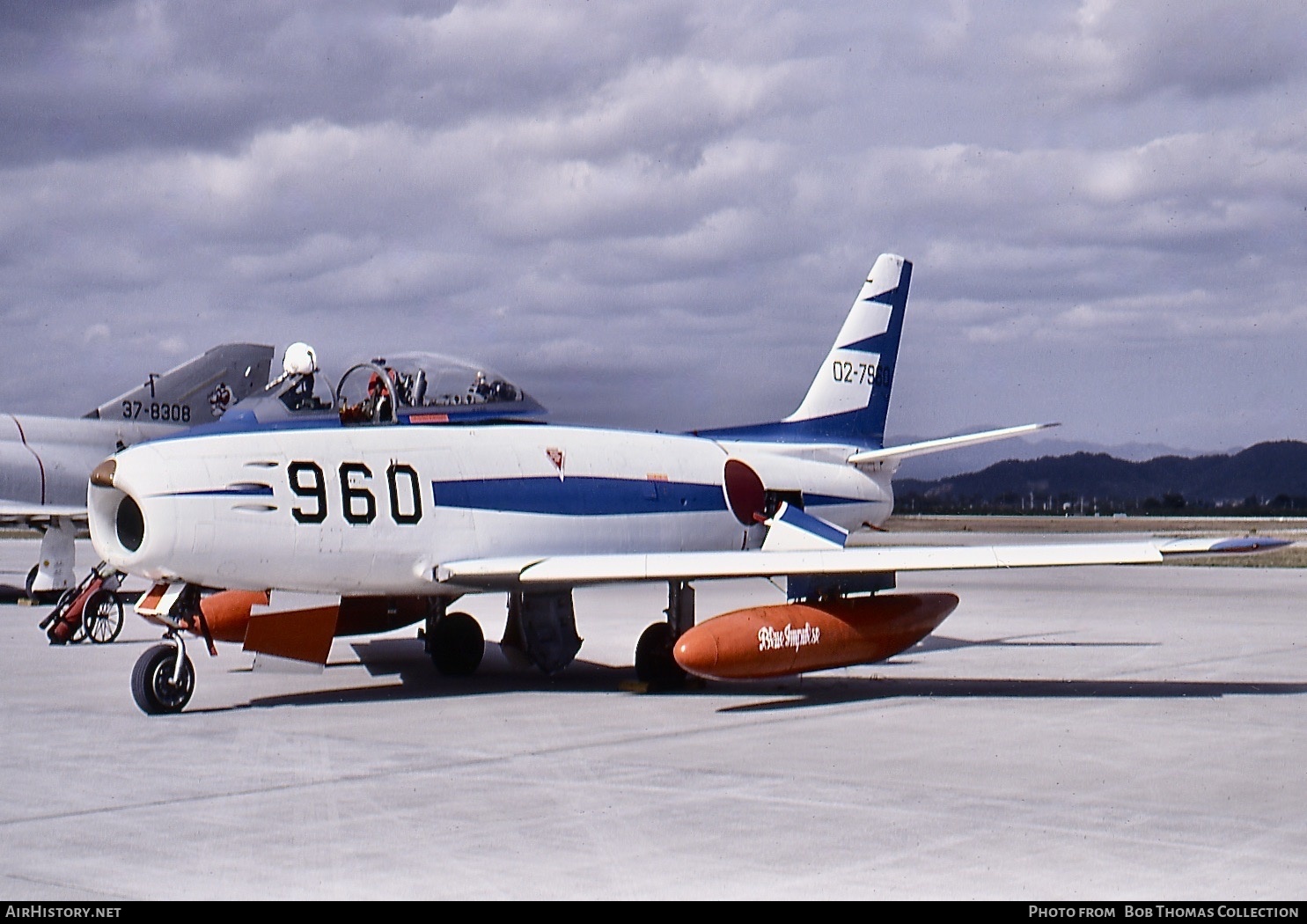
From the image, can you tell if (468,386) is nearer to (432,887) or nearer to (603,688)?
(603,688)

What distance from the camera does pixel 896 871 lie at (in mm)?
5828

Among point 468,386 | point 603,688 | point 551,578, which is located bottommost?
point 603,688

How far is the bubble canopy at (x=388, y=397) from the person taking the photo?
11656 millimetres

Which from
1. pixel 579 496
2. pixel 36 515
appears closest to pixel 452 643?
pixel 579 496

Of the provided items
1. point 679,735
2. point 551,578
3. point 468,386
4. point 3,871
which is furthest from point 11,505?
point 3,871

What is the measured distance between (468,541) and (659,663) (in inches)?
77.4

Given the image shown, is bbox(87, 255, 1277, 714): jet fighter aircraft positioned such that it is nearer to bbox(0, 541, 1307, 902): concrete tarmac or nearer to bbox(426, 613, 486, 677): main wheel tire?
bbox(426, 613, 486, 677): main wheel tire

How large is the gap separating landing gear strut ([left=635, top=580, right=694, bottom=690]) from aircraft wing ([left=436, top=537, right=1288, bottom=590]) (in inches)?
37.3

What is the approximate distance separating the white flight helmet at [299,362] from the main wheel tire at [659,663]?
11.8ft

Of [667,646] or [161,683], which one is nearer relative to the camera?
[161,683]

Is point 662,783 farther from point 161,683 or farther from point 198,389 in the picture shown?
point 198,389

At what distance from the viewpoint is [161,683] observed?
1055 centimetres

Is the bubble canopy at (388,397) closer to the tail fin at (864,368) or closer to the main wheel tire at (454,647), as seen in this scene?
the main wheel tire at (454,647)

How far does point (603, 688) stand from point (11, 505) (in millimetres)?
13610
